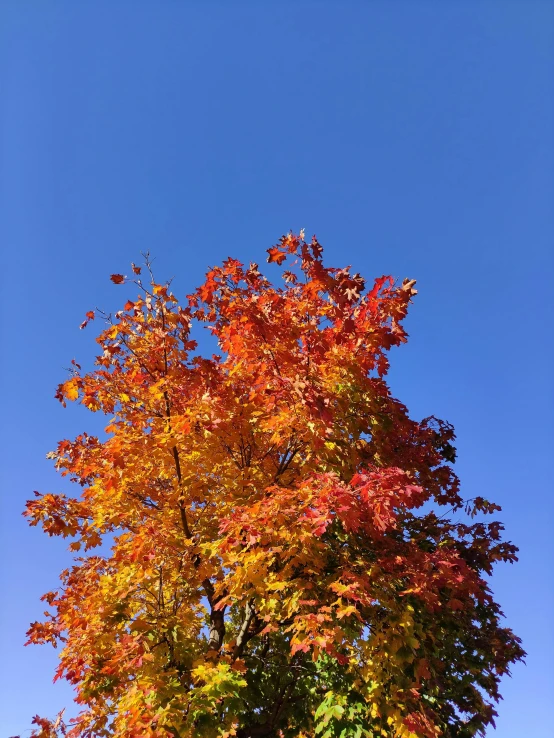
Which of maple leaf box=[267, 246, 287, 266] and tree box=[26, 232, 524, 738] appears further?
maple leaf box=[267, 246, 287, 266]

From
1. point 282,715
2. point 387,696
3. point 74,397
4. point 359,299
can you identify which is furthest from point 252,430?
point 282,715

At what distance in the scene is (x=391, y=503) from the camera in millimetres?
4957

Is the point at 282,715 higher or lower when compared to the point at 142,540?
lower

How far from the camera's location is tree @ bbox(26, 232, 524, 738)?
5.14 metres

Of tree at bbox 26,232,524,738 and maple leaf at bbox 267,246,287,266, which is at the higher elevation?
maple leaf at bbox 267,246,287,266

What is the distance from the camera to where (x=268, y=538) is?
17.5ft

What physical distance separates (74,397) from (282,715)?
5.49m

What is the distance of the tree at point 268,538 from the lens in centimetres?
514

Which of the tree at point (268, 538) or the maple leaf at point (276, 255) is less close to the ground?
the maple leaf at point (276, 255)

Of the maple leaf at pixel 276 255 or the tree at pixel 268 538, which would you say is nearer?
the tree at pixel 268 538

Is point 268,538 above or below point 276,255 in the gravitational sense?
below

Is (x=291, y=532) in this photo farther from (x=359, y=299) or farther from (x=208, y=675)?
(x=359, y=299)

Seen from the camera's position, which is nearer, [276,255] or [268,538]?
[268,538]

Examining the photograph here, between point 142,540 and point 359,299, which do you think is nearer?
point 142,540
